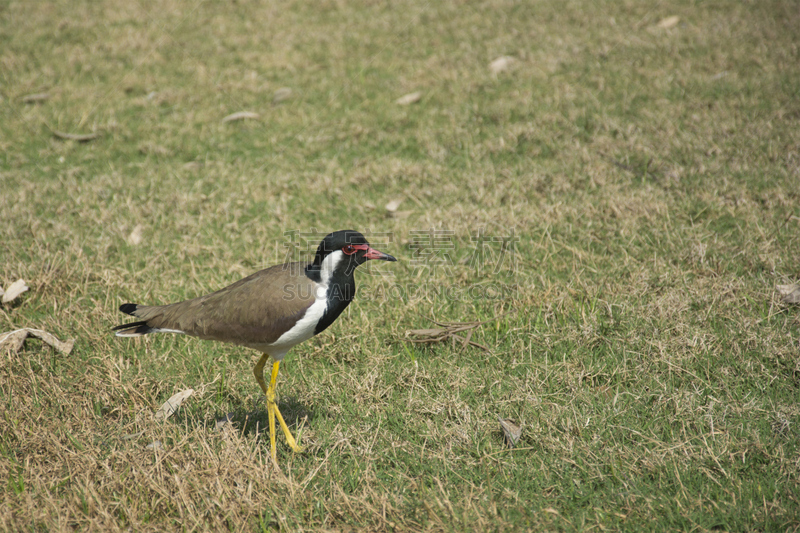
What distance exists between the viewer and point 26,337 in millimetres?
4668

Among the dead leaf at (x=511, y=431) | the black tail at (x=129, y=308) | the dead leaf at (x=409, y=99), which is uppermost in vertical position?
the black tail at (x=129, y=308)

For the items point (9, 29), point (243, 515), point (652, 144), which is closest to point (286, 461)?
point (243, 515)

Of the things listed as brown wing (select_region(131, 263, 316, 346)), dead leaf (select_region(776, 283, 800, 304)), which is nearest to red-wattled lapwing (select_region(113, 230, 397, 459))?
brown wing (select_region(131, 263, 316, 346))

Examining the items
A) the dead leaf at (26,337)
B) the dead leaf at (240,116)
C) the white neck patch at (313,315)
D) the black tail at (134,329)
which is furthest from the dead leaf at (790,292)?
the dead leaf at (240,116)

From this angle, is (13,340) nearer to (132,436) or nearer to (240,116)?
(132,436)

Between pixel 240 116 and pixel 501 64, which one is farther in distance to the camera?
pixel 501 64

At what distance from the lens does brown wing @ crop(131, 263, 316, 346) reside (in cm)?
369

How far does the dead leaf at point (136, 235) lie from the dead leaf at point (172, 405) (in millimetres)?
2500

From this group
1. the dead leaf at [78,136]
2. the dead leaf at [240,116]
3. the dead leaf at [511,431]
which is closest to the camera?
the dead leaf at [511,431]

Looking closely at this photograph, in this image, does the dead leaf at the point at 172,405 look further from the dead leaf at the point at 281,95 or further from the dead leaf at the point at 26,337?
the dead leaf at the point at 281,95

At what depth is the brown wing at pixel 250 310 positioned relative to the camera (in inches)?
145

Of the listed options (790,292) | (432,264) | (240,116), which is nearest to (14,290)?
(432,264)

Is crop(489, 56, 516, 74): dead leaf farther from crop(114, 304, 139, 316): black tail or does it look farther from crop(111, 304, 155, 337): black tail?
crop(111, 304, 155, 337): black tail

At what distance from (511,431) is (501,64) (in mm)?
7061
